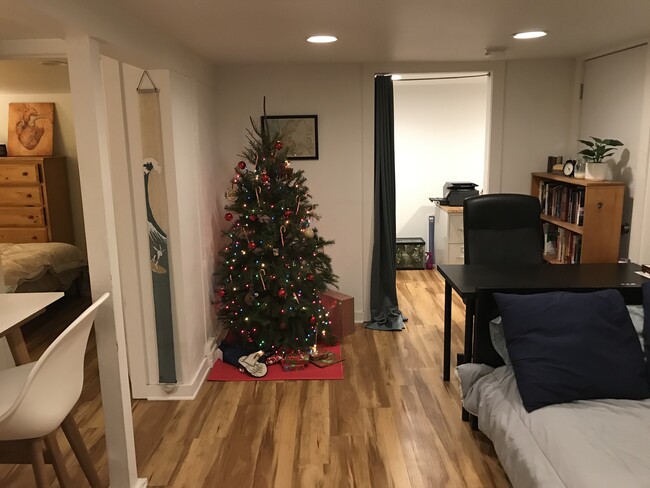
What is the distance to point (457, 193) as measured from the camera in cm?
580

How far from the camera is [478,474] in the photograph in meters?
2.51

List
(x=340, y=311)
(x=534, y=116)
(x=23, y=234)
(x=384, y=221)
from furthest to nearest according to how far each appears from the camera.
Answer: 1. (x=23, y=234)
2. (x=384, y=221)
3. (x=534, y=116)
4. (x=340, y=311)

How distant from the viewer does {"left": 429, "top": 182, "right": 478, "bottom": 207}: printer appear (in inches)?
A: 228

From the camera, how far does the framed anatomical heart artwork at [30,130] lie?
571 centimetres

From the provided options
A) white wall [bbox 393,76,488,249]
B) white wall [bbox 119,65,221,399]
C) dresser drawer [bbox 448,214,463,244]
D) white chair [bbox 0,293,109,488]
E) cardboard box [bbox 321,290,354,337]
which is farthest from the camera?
white wall [bbox 393,76,488,249]

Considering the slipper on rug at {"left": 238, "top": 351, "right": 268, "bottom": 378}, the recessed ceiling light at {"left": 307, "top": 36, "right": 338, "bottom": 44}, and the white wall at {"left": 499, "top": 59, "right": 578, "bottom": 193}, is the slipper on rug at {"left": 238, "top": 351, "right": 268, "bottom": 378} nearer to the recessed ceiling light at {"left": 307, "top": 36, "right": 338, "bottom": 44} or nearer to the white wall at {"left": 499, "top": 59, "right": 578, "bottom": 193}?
the recessed ceiling light at {"left": 307, "top": 36, "right": 338, "bottom": 44}

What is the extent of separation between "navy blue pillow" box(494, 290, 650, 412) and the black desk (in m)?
0.26

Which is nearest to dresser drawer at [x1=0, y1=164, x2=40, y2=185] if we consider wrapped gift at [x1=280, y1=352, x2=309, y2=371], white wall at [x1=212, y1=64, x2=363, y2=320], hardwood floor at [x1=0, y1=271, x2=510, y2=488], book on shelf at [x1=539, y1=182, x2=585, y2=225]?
white wall at [x1=212, y1=64, x2=363, y2=320]

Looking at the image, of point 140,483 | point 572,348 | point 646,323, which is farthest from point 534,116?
point 140,483

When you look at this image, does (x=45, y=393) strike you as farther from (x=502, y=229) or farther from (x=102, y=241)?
(x=502, y=229)

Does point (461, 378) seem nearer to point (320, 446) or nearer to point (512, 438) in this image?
point (512, 438)

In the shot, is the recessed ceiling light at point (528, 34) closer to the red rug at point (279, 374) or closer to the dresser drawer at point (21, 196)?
the red rug at point (279, 374)

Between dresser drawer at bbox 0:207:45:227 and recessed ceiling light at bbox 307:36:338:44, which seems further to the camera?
dresser drawer at bbox 0:207:45:227

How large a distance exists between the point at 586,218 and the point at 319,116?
82.9 inches
